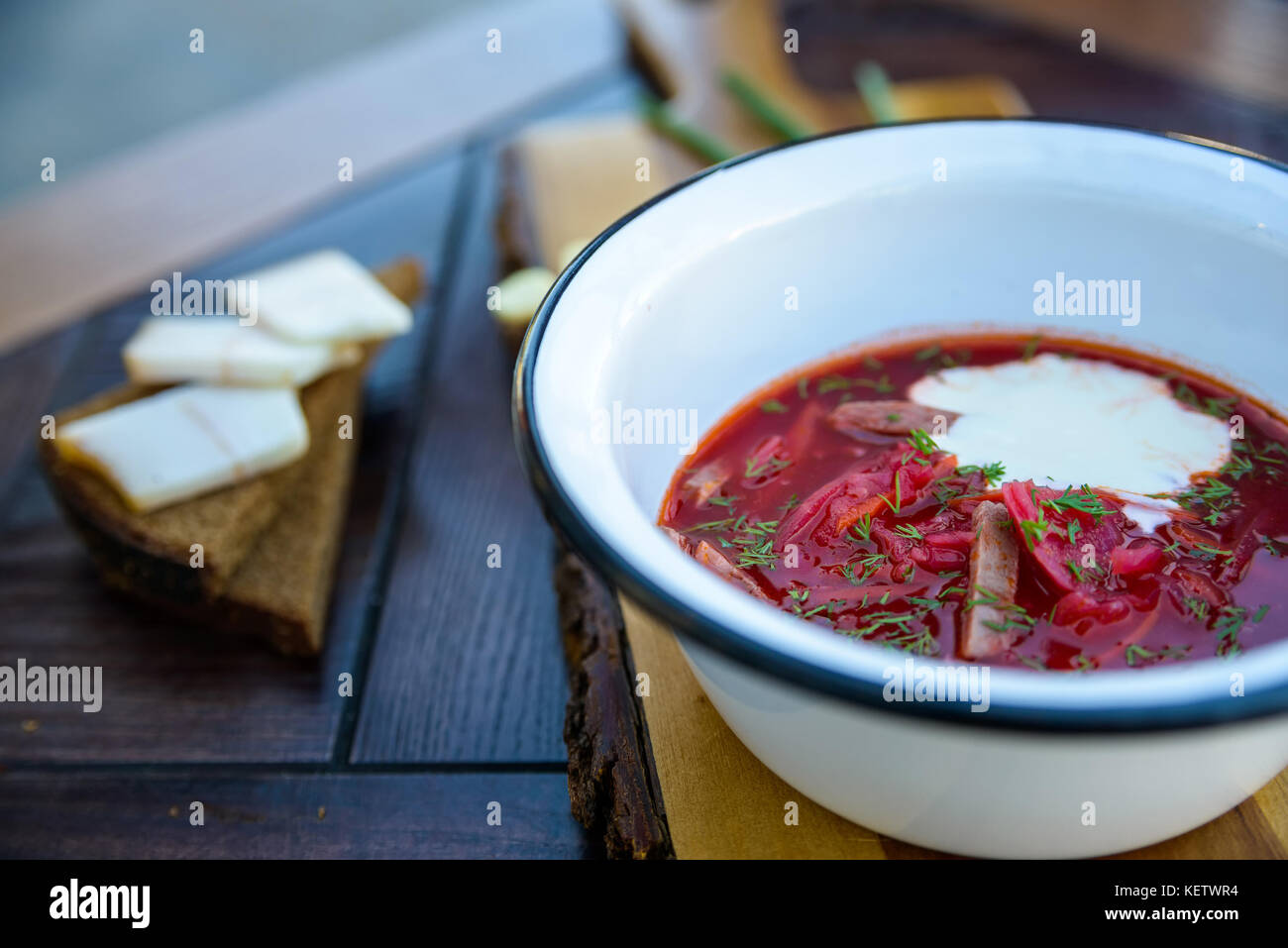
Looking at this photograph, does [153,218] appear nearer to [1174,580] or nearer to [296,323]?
[296,323]

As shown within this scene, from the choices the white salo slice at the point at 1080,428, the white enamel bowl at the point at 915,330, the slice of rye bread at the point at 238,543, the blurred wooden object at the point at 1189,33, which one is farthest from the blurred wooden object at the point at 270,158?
the white salo slice at the point at 1080,428

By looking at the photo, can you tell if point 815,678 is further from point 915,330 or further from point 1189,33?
point 1189,33

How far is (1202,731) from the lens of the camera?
0.92m

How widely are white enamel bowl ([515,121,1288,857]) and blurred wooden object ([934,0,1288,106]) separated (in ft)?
6.26

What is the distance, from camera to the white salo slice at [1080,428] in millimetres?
1603

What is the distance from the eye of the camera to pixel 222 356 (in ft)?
7.66

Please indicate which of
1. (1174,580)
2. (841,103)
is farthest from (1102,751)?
(841,103)

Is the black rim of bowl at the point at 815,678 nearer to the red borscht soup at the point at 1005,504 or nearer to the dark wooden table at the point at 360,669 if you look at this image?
the red borscht soup at the point at 1005,504

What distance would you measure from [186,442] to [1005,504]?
1.54 m

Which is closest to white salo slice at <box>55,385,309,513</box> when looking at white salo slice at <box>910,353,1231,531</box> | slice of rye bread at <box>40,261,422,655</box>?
slice of rye bread at <box>40,261,422,655</box>

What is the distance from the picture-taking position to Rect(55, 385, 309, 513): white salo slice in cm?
216

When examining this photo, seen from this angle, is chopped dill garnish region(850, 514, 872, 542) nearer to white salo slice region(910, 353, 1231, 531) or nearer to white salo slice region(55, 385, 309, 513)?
white salo slice region(910, 353, 1231, 531)

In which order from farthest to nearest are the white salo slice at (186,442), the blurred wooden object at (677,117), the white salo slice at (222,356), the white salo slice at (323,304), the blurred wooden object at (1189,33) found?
1. the blurred wooden object at (1189,33)
2. the blurred wooden object at (677,117)
3. the white salo slice at (323,304)
4. the white salo slice at (222,356)
5. the white salo slice at (186,442)

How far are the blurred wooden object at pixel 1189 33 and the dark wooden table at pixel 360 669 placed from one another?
477mm
